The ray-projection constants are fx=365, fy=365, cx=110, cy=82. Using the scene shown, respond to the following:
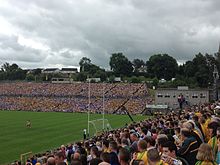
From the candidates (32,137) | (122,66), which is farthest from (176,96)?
(122,66)

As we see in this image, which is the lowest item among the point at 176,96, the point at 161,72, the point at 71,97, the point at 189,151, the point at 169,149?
the point at 189,151

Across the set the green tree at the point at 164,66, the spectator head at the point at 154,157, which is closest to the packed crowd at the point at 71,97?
the green tree at the point at 164,66

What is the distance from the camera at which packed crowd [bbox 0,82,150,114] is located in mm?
71875

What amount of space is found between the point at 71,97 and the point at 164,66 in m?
43.6

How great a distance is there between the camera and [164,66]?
116m

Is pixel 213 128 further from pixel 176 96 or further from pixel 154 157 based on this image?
pixel 176 96

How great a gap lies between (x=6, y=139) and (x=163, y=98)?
38469 mm

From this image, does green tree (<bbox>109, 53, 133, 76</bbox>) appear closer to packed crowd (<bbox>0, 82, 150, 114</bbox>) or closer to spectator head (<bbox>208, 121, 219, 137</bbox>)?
packed crowd (<bbox>0, 82, 150, 114</bbox>)

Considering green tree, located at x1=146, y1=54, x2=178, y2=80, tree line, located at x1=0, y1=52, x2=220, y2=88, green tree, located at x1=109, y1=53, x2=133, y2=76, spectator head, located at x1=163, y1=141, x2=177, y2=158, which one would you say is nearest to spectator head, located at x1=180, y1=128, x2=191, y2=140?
spectator head, located at x1=163, y1=141, x2=177, y2=158

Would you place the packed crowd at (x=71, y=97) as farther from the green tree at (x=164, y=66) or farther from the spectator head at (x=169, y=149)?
the spectator head at (x=169, y=149)

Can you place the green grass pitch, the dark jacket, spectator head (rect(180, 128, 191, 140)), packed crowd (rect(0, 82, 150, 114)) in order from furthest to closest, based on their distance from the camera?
packed crowd (rect(0, 82, 150, 114)), the green grass pitch, spectator head (rect(180, 128, 191, 140)), the dark jacket

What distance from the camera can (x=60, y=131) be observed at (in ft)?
135

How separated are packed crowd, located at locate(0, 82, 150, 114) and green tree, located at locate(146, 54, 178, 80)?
114 feet

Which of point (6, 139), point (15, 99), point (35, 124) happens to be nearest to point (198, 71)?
point (15, 99)
